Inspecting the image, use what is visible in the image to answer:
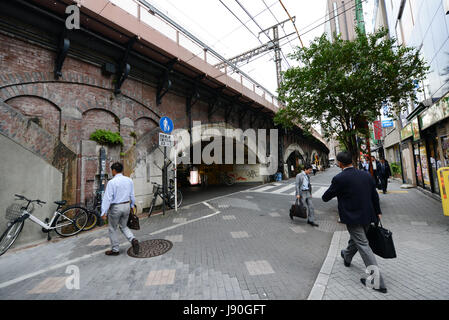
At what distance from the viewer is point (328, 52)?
6520mm

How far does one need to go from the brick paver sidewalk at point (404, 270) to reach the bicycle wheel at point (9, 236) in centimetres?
623

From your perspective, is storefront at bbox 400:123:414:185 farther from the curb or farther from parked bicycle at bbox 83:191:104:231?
parked bicycle at bbox 83:191:104:231

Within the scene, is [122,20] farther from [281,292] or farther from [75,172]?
[281,292]

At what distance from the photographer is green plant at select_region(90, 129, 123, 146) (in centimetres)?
632

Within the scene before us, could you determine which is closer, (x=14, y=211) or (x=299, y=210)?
(x=14, y=211)

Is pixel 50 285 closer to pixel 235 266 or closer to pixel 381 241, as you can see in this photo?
pixel 235 266

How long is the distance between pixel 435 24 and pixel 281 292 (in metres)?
11.0

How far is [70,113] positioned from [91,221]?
3.48 meters

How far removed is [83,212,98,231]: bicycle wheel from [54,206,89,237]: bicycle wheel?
0.12m

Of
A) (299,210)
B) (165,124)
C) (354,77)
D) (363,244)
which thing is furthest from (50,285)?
(354,77)

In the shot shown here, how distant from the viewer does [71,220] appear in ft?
Result: 17.1

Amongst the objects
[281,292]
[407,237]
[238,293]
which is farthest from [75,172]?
[407,237]

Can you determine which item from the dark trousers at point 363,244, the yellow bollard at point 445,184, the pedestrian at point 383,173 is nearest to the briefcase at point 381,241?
the dark trousers at point 363,244

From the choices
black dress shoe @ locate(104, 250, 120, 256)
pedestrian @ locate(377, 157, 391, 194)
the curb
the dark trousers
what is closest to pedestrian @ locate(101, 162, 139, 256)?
black dress shoe @ locate(104, 250, 120, 256)
